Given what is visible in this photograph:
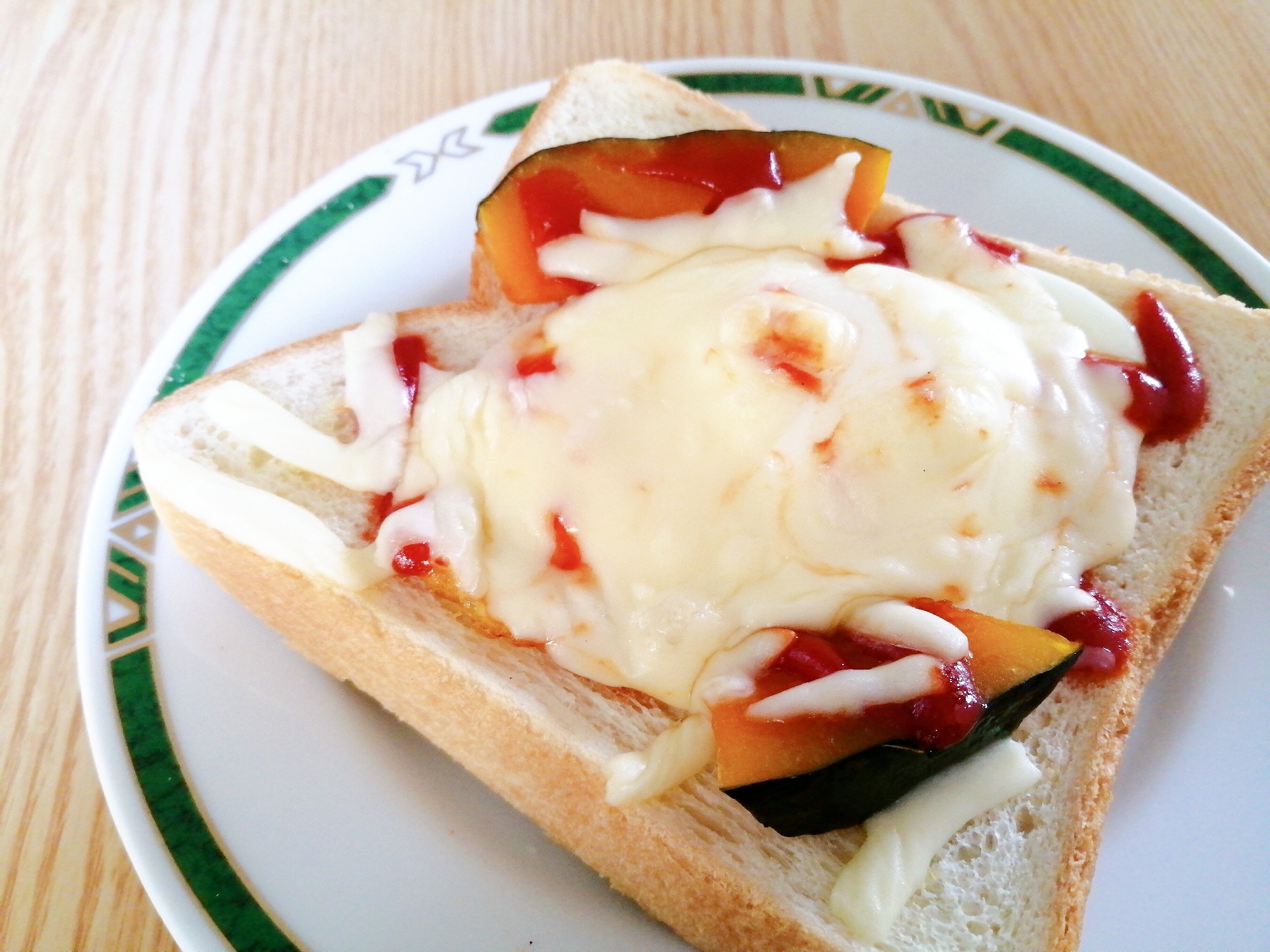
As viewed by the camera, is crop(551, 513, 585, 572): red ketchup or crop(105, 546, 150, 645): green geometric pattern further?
crop(105, 546, 150, 645): green geometric pattern

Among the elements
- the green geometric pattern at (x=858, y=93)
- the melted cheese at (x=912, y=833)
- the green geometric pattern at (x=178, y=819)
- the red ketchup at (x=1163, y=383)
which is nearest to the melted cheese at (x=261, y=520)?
the green geometric pattern at (x=178, y=819)

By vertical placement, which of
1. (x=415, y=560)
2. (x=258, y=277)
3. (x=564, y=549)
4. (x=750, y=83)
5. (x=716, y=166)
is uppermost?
(x=750, y=83)

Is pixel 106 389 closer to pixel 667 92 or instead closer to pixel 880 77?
pixel 667 92

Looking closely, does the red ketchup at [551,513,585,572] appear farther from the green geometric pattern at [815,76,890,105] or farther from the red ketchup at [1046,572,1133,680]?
the green geometric pattern at [815,76,890,105]

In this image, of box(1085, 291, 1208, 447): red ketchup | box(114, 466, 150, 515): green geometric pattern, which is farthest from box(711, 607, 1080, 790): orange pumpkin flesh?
box(114, 466, 150, 515): green geometric pattern

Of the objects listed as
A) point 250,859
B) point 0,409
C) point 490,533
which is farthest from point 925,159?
point 0,409

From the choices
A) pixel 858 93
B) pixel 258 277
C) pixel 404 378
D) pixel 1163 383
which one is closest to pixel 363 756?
pixel 404 378

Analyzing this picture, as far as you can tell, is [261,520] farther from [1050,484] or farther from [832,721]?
[1050,484]
